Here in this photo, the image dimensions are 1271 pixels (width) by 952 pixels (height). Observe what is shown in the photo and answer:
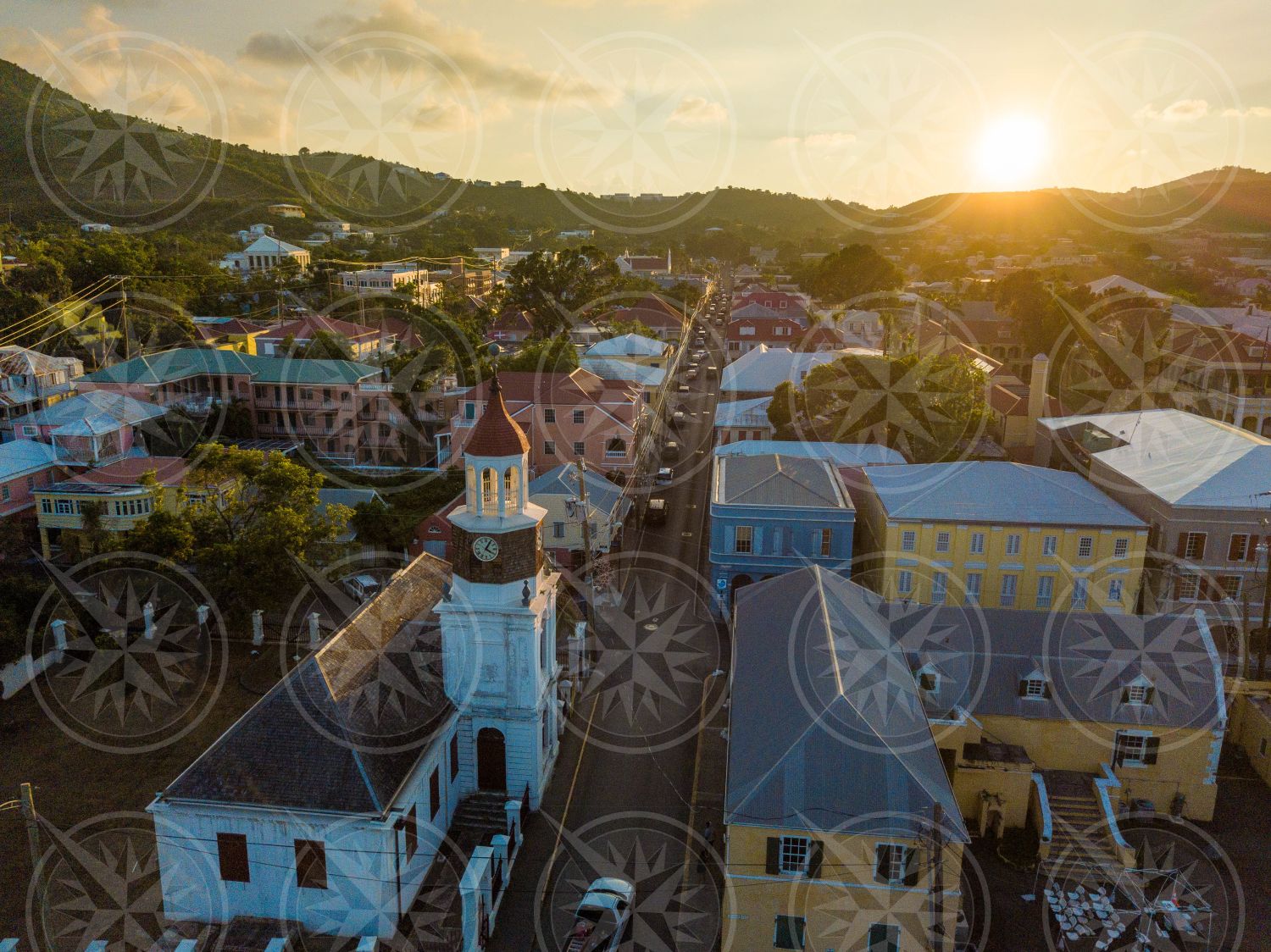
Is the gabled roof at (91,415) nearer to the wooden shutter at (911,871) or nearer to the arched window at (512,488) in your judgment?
the arched window at (512,488)

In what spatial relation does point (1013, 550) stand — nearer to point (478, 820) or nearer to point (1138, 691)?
point (1138, 691)

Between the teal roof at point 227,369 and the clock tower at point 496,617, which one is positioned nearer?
the clock tower at point 496,617

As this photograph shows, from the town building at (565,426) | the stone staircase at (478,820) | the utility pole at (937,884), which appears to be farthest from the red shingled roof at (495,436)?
the town building at (565,426)

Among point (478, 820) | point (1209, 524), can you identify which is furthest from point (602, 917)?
point (1209, 524)

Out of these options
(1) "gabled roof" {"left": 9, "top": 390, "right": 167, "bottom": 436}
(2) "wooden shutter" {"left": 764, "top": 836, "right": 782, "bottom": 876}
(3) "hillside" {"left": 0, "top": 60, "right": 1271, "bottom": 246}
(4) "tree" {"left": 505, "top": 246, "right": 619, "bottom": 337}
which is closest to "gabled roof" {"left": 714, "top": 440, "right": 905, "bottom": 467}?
(2) "wooden shutter" {"left": 764, "top": 836, "right": 782, "bottom": 876}

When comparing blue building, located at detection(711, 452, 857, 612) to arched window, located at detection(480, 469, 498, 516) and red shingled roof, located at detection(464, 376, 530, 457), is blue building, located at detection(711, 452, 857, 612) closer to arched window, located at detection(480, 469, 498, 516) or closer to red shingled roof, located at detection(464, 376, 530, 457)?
arched window, located at detection(480, 469, 498, 516)

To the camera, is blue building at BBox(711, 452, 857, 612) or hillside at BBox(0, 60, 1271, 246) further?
hillside at BBox(0, 60, 1271, 246)
